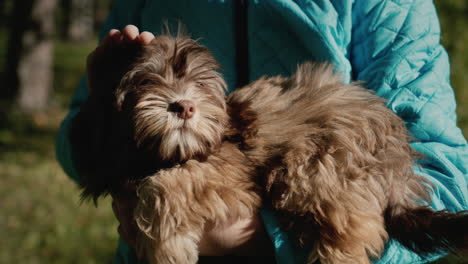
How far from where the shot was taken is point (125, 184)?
2.11 m

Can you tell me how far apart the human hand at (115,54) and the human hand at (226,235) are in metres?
0.48

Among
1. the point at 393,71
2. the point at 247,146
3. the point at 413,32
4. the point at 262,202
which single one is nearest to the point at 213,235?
the point at 262,202

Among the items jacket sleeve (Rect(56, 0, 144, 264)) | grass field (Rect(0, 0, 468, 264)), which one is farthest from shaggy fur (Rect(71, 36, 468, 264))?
grass field (Rect(0, 0, 468, 264))

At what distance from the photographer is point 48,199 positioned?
7047 mm

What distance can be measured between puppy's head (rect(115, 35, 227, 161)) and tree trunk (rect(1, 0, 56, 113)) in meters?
9.35

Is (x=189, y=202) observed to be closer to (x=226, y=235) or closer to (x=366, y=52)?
(x=226, y=235)

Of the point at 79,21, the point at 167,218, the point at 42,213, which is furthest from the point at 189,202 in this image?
the point at 79,21

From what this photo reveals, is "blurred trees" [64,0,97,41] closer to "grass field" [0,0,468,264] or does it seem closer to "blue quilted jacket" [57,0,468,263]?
"grass field" [0,0,468,264]

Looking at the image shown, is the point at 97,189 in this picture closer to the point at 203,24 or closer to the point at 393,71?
the point at 203,24

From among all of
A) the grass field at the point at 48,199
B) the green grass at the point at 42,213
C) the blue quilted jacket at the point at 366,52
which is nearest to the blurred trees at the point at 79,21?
the grass field at the point at 48,199

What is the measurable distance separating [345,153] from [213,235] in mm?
595

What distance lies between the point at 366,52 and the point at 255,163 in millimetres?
715

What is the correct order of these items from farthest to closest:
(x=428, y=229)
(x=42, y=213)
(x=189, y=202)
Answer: (x=42, y=213)
(x=189, y=202)
(x=428, y=229)

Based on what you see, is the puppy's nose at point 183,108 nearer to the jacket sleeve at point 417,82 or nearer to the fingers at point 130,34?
the fingers at point 130,34
